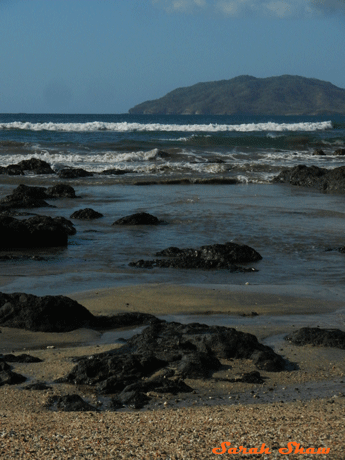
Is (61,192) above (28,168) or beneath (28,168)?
beneath

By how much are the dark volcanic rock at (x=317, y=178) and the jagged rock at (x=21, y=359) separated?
558 inches

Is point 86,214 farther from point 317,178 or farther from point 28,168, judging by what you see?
point 28,168

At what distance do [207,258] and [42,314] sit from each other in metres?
3.16

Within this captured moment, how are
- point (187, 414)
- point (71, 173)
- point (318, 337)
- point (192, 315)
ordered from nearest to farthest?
point (187, 414) → point (318, 337) → point (192, 315) → point (71, 173)

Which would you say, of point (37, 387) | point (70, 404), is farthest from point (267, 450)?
point (37, 387)

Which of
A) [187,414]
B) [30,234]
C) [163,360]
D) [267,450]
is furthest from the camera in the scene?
[30,234]

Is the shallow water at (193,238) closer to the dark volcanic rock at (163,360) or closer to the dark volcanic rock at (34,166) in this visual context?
the dark volcanic rock at (163,360)

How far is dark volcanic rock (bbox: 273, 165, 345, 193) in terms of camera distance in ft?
57.8

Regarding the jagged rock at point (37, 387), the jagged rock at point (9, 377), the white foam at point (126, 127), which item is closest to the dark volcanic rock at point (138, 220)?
the jagged rock at point (9, 377)

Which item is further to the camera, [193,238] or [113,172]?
[113,172]

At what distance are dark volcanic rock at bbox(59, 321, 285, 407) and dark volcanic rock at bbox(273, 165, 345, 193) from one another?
13.5m

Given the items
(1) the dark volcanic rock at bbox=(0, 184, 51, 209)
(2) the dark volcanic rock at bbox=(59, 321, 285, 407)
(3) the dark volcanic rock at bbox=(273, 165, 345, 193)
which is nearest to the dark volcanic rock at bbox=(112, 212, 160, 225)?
(1) the dark volcanic rock at bbox=(0, 184, 51, 209)

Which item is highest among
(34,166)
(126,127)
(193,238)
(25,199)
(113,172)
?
(126,127)

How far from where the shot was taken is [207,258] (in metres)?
7.92
